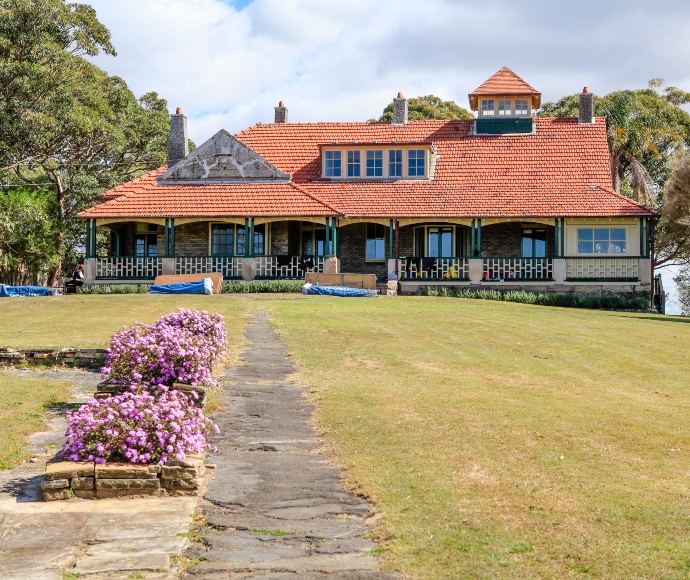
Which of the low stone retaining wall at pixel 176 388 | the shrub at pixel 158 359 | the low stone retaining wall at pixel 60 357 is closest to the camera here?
the low stone retaining wall at pixel 176 388

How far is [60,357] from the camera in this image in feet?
51.2

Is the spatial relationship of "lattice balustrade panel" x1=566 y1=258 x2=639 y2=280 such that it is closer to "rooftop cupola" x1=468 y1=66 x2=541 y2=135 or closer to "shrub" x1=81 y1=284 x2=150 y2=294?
"rooftop cupola" x1=468 y1=66 x2=541 y2=135

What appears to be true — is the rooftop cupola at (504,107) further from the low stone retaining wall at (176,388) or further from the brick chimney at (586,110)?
the low stone retaining wall at (176,388)

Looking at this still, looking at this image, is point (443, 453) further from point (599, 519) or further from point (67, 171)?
point (67, 171)

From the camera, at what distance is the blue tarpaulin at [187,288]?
31.0 metres

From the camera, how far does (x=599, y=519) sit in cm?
750

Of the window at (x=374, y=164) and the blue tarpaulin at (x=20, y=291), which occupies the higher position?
the window at (x=374, y=164)

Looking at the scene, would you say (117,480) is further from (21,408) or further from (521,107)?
(521,107)

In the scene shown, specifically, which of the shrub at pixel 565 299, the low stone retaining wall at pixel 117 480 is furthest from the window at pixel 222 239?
the low stone retaining wall at pixel 117 480

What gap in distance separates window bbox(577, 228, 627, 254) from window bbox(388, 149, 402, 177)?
7.43 m

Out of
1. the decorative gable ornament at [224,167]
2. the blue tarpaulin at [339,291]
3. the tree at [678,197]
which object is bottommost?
the blue tarpaulin at [339,291]

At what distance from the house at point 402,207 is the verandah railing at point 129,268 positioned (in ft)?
0.17

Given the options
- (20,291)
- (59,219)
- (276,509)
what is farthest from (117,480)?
(59,219)

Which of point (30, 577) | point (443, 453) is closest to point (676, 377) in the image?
point (443, 453)
